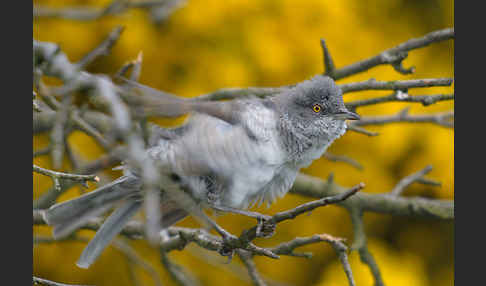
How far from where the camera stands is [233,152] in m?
2.13

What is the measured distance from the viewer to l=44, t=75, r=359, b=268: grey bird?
215cm

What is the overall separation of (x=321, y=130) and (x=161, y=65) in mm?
1999

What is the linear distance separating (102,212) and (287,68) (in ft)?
6.69

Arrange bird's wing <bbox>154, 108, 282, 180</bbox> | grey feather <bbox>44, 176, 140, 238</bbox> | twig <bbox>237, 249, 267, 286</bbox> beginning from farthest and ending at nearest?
1. twig <bbox>237, 249, 267, 286</bbox>
2. grey feather <bbox>44, 176, 140, 238</bbox>
3. bird's wing <bbox>154, 108, 282, 180</bbox>

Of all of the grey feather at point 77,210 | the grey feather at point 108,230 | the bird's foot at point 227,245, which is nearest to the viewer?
the bird's foot at point 227,245

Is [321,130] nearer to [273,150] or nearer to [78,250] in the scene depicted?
[273,150]

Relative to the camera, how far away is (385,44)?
413 cm

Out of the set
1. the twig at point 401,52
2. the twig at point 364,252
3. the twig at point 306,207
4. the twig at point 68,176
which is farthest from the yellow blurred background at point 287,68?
the twig at point 306,207

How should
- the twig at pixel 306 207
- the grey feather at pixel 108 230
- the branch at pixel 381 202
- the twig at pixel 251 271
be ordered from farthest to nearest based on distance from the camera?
1. the branch at pixel 381 202
2. the twig at pixel 251 271
3. the grey feather at pixel 108 230
4. the twig at pixel 306 207

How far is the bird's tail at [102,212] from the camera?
225cm

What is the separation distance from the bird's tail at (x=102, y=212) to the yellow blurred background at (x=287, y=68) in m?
1.43

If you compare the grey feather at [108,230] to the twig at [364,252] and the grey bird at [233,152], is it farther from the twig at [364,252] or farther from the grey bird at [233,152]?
the twig at [364,252]

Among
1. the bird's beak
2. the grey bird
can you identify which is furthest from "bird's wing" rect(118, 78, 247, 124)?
the bird's beak

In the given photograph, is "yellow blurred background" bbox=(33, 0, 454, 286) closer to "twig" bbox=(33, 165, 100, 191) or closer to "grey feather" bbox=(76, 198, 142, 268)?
"grey feather" bbox=(76, 198, 142, 268)
